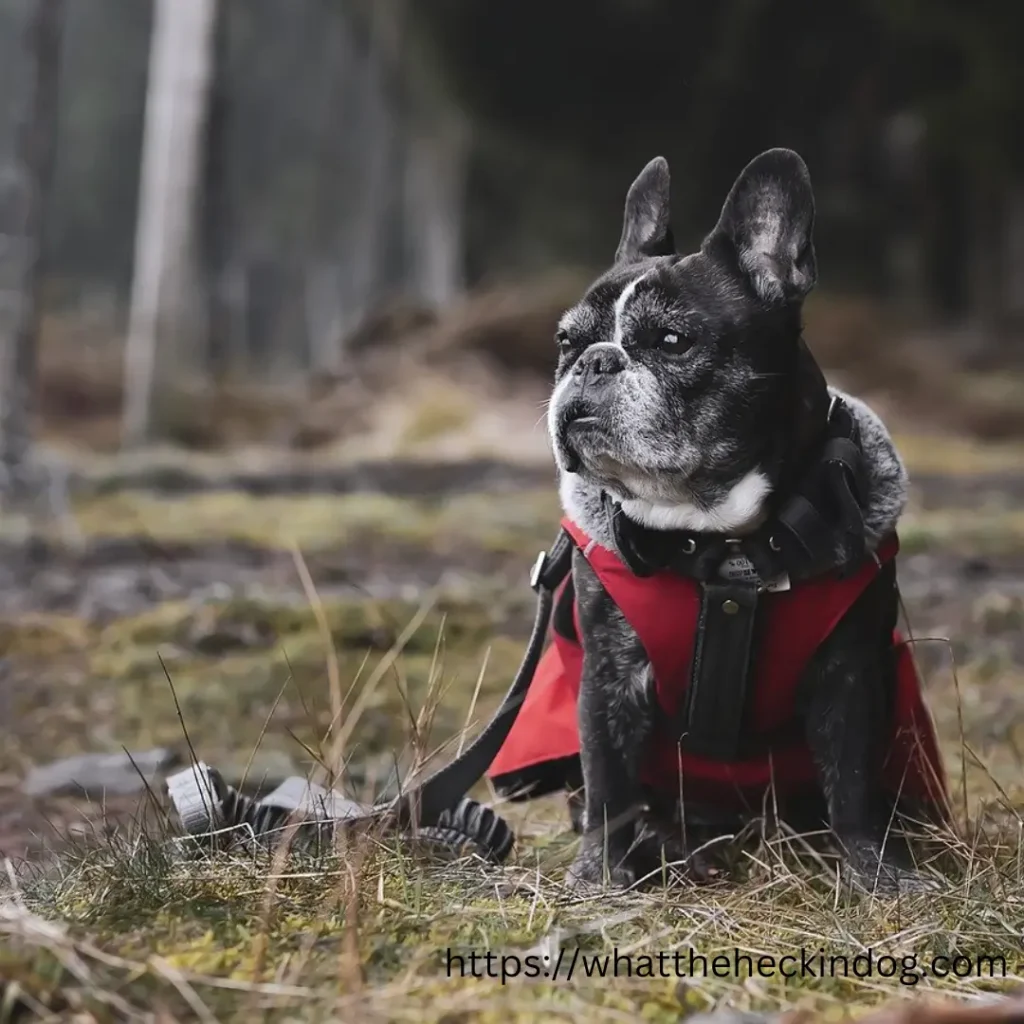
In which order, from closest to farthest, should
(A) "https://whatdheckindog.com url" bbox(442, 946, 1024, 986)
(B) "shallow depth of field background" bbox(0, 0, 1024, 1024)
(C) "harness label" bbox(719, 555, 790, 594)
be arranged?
1. (A) "https://whatdheckindog.com url" bbox(442, 946, 1024, 986)
2. (B) "shallow depth of field background" bbox(0, 0, 1024, 1024)
3. (C) "harness label" bbox(719, 555, 790, 594)

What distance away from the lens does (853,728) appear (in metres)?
2.20

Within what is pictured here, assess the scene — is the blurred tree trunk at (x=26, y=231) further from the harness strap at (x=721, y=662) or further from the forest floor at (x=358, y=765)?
the harness strap at (x=721, y=662)

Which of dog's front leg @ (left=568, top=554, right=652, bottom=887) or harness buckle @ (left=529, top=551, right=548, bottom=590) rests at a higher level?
harness buckle @ (left=529, top=551, right=548, bottom=590)

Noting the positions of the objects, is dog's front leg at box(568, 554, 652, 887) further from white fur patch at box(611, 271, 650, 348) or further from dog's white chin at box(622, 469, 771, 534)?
white fur patch at box(611, 271, 650, 348)

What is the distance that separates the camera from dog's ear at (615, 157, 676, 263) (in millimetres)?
2445

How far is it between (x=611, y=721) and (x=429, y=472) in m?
8.21

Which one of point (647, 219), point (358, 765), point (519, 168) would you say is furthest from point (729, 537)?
point (519, 168)

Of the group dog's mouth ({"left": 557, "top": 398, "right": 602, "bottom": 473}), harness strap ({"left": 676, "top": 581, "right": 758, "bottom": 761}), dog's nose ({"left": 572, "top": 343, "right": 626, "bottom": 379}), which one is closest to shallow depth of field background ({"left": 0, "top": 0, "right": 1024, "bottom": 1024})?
harness strap ({"left": 676, "top": 581, "right": 758, "bottom": 761})

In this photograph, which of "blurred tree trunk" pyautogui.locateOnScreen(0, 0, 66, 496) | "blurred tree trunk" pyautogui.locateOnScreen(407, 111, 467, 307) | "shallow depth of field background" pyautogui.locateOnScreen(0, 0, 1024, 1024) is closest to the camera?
"shallow depth of field background" pyautogui.locateOnScreen(0, 0, 1024, 1024)

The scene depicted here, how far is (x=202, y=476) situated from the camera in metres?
9.63

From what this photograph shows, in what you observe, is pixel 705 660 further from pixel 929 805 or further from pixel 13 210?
pixel 13 210

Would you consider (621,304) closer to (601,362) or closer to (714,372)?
(601,362)

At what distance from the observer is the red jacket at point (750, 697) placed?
215 centimetres

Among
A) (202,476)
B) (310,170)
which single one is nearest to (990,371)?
(202,476)
